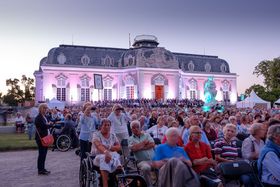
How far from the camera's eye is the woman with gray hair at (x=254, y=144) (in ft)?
22.3

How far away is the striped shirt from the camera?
7.04 metres

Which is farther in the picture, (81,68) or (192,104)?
(81,68)

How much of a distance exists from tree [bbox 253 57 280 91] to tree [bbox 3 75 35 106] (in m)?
47.3

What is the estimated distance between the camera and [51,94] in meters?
→ 50.4

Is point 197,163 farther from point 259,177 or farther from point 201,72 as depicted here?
point 201,72

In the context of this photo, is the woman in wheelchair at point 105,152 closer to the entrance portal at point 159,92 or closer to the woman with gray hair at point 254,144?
the woman with gray hair at point 254,144

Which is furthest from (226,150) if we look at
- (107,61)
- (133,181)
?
(107,61)

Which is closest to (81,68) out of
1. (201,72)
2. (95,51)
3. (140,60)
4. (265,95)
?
(95,51)

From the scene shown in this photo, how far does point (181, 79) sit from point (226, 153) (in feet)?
168

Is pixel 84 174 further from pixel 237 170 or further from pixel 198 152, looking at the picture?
pixel 237 170

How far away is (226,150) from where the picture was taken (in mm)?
7113

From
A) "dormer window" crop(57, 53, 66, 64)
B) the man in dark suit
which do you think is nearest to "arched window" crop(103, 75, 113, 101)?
"dormer window" crop(57, 53, 66, 64)

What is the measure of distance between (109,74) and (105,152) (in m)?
47.7

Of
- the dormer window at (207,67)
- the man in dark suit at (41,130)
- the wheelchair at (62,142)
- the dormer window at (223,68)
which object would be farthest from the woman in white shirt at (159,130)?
the dormer window at (223,68)
